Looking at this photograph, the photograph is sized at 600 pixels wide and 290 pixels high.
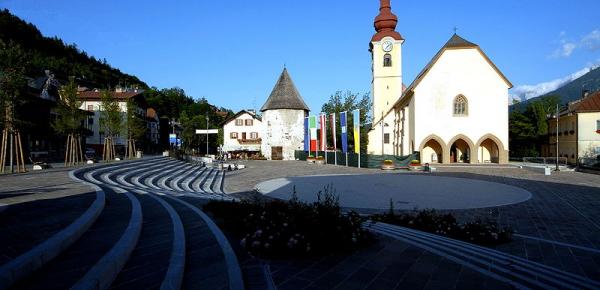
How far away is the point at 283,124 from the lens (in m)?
53.9

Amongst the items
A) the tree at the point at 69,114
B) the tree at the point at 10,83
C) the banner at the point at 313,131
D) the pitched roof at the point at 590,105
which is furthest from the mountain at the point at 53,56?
the pitched roof at the point at 590,105

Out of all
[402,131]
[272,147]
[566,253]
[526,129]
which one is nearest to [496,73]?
[402,131]

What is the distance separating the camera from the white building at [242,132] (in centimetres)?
6556

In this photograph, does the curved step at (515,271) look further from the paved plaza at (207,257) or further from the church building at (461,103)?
the church building at (461,103)

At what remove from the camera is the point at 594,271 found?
5129mm

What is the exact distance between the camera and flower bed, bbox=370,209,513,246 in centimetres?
704

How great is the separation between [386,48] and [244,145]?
102 feet

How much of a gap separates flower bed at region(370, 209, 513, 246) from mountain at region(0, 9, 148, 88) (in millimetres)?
79739

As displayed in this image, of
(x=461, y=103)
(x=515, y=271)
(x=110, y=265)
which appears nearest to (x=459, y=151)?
(x=461, y=103)

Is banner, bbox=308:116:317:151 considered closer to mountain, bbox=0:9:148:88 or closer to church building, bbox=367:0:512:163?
church building, bbox=367:0:512:163

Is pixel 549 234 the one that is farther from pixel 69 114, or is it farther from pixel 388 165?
pixel 69 114

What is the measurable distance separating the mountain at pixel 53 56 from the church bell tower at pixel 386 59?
2479 inches

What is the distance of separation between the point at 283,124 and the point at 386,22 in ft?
69.3

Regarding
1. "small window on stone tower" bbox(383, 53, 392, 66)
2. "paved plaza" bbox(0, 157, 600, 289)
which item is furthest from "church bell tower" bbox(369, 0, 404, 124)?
"paved plaza" bbox(0, 157, 600, 289)
